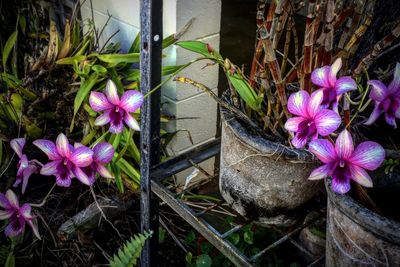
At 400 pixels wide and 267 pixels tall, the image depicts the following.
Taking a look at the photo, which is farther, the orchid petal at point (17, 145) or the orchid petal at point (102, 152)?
the orchid petal at point (17, 145)

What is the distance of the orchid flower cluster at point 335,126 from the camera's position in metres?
0.86

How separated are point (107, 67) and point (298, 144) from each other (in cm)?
85

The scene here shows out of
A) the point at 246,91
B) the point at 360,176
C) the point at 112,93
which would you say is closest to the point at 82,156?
the point at 112,93

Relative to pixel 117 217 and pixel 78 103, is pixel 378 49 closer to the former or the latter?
pixel 78 103

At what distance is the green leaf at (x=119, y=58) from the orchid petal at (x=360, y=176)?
2.83ft

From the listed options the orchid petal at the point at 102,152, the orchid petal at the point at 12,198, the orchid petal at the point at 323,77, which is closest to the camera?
the orchid petal at the point at 323,77

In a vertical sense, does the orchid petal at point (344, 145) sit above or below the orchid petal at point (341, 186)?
above

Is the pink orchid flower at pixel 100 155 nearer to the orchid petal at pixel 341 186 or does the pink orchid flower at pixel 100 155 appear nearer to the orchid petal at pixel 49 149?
the orchid petal at pixel 49 149

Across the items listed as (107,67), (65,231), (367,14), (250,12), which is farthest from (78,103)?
(250,12)

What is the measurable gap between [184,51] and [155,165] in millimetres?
474

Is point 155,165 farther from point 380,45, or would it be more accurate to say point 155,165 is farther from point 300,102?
point 380,45

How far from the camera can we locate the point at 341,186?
879 mm

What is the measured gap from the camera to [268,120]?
1.12m

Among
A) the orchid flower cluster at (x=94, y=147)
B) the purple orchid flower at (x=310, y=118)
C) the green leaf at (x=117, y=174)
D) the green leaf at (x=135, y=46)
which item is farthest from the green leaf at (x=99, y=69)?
the purple orchid flower at (x=310, y=118)
